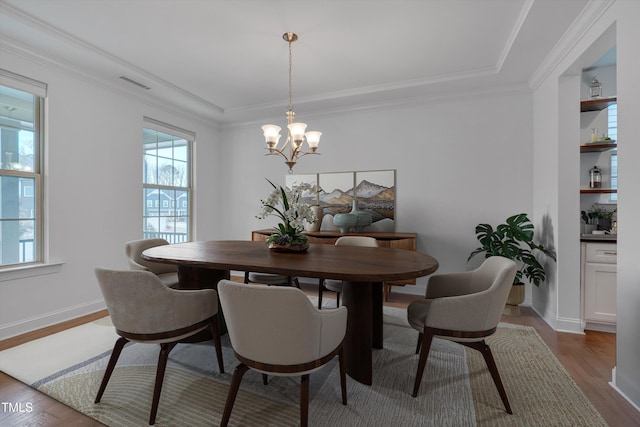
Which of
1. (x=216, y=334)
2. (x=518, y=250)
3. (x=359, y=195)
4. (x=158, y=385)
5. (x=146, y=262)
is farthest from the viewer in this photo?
(x=359, y=195)

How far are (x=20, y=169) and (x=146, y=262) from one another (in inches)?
57.2

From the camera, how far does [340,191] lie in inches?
173

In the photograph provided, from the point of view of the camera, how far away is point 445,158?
3910 millimetres

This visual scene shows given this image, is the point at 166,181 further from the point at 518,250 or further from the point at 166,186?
the point at 518,250

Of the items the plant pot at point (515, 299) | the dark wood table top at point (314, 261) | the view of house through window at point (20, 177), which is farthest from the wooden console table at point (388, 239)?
the view of house through window at point (20, 177)

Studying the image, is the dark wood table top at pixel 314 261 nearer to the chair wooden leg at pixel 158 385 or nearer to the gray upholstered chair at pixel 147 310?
the gray upholstered chair at pixel 147 310

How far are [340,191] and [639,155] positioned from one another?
122 inches

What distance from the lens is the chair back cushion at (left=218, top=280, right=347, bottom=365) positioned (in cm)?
132

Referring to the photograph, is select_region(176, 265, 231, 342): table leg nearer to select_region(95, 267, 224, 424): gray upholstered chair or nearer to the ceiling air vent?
select_region(95, 267, 224, 424): gray upholstered chair

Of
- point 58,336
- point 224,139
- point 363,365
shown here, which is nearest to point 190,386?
point 363,365

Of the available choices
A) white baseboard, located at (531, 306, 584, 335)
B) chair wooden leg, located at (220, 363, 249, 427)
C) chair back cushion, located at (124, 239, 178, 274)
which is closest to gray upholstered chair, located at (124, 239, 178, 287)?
chair back cushion, located at (124, 239, 178, 274)

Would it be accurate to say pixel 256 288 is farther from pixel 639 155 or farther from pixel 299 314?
pixel 639 155

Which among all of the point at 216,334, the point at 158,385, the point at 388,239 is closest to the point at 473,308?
the point at 216,334

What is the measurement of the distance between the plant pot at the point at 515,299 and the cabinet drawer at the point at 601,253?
2.16ft
